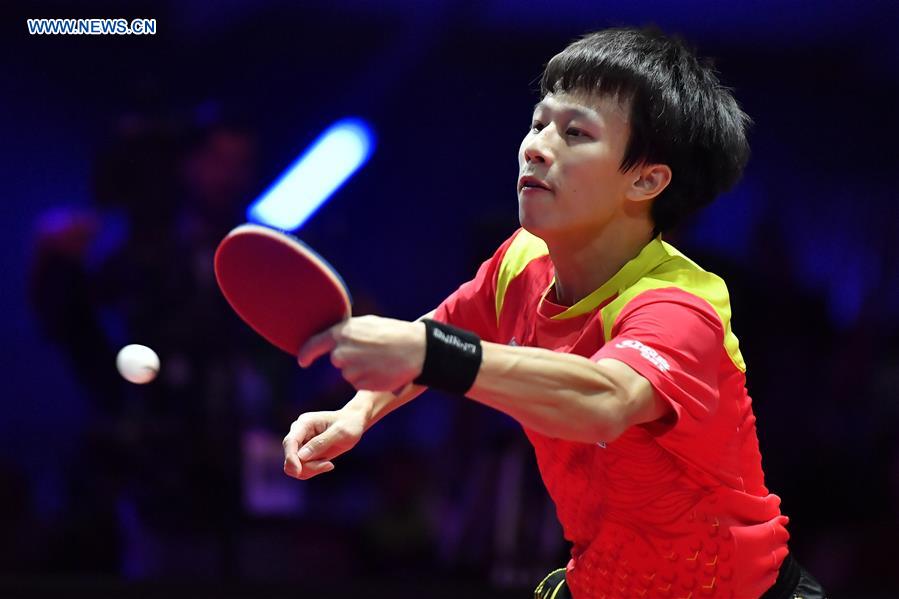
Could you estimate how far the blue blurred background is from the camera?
174 inches

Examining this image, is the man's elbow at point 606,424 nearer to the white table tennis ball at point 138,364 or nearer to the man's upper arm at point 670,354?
the man's upper arm at point 670,354

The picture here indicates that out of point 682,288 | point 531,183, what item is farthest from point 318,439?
point 682,288

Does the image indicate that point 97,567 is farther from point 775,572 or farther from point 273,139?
point 775,572

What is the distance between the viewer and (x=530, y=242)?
2564 mm

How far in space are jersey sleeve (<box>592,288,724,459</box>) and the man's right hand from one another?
0.59 meters

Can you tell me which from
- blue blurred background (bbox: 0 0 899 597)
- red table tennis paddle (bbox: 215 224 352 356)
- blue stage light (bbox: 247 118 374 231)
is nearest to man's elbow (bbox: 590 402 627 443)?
red table tennis paddle (bbox: 215 224 352 356)

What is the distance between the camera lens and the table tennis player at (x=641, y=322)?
2.07m

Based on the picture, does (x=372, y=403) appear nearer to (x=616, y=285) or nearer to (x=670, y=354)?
(x=616, y=285)

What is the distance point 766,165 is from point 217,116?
2196 millimetres

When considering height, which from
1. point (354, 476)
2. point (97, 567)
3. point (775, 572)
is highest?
point (775, 572)

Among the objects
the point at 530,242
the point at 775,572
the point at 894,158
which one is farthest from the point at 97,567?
the point at 894,158

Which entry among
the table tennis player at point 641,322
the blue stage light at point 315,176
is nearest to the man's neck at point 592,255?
the table tennis player at point 641,322

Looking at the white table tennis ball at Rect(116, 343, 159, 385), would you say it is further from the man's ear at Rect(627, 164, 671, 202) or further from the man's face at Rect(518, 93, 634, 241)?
the man's ear at Rect(627, 164, 671, 202)

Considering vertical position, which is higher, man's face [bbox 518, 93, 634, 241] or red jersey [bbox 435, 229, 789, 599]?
man's face [bbox 518, 93, 634, 241]
